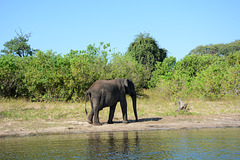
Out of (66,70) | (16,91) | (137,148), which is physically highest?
(66,70)

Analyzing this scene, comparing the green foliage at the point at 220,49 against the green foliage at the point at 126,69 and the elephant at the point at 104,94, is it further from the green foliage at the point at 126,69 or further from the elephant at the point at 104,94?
the elephant at the point at 104,94

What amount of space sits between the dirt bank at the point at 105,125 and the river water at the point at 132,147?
1887 mm

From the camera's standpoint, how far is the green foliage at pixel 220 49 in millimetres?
74750

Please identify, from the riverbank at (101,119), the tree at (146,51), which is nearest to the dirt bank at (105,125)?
the riverbank at (101,119)

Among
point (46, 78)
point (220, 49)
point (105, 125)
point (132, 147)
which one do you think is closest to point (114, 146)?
point (132, 147)

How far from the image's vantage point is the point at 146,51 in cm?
5091

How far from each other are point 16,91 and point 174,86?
15748mm

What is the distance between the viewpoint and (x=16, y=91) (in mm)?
28078

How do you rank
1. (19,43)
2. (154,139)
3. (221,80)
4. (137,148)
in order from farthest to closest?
1. (19,43)
2. (221,80)
3. (154,139)
4. (137,148)

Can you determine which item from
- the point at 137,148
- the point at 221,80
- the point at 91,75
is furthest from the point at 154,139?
the point at 221,80

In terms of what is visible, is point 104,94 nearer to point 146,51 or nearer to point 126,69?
point 126,69

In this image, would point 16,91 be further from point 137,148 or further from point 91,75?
point 137,148

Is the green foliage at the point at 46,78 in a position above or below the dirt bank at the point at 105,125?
above

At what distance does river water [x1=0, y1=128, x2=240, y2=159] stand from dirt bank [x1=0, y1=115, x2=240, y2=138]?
1.89 meters
